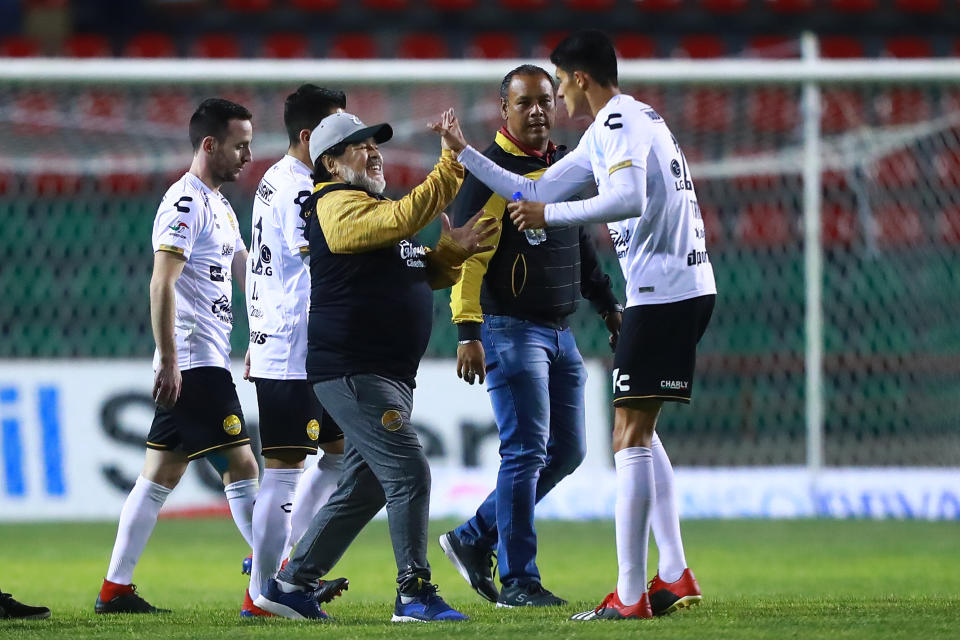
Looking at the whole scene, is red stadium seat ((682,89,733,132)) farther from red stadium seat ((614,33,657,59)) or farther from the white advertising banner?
red stadium seat ((614,33,657,59))

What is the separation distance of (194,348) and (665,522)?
1844 mm

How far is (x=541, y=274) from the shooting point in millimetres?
5332

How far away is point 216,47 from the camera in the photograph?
17797mm

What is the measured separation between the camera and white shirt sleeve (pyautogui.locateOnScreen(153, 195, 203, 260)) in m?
5.04

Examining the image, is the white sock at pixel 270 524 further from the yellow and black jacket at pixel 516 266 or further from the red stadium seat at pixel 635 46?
the red stadium seat at pixel 635 46

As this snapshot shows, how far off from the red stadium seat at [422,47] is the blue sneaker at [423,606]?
13.7 m

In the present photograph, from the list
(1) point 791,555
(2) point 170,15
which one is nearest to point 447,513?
(1) point 791,555

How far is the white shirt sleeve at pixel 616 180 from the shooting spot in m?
4.38

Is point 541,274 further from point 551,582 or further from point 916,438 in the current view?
point 916,438

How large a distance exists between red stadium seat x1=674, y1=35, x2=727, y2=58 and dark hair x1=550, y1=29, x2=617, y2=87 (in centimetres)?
1347

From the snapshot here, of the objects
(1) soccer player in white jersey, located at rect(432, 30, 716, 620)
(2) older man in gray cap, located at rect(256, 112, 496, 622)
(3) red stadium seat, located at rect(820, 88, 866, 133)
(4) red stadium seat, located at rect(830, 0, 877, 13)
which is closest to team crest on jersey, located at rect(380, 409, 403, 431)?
(2) older man in gray cap, located at rect(256, 112, 496, 622)

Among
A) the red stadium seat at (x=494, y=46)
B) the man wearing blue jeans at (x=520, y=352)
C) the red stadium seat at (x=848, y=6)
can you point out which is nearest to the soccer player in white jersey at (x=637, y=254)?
the man wearing blue jeans at (x=520, y=352)

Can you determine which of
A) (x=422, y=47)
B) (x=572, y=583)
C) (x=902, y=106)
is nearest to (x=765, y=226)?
(x=902, y=106)

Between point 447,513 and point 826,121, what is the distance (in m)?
4.78
